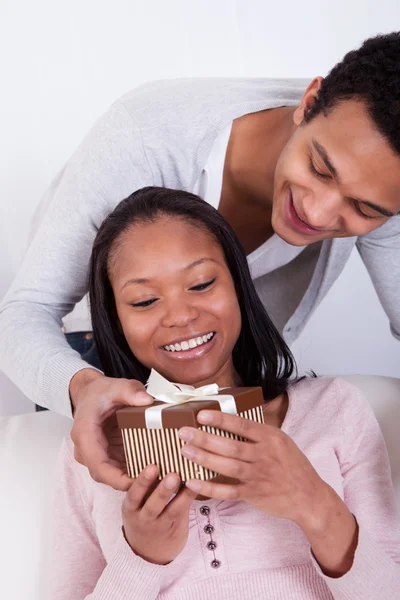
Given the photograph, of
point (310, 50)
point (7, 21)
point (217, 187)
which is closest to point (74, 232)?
point (217, 187)

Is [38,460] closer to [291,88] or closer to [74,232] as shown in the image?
[74,232]

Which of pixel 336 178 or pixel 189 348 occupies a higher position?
pixel 336 178

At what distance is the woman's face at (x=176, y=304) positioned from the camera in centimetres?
134

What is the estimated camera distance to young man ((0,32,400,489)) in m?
1.26

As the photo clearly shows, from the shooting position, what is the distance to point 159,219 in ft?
4.71

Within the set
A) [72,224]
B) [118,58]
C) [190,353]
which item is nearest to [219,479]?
[190,353]

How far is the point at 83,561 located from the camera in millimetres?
1365

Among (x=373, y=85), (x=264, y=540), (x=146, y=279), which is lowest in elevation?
(x=264, y=540)

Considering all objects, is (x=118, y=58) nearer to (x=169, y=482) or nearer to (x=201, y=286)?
(x=201, y=286)

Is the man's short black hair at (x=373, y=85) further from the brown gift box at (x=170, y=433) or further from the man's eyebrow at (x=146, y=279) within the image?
the brown gift box at (x=170, y=433)

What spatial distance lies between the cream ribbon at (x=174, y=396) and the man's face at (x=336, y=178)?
0.41m

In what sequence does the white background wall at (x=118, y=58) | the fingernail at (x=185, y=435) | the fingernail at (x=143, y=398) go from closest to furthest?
the fingernail at (x=185, y=435) < the fingernail at (x=143, y=398) < the white background wall at (x=118, y=58)

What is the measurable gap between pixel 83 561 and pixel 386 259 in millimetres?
901

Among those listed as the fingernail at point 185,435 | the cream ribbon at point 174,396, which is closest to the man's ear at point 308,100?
the cream ribbon at point 174,396
